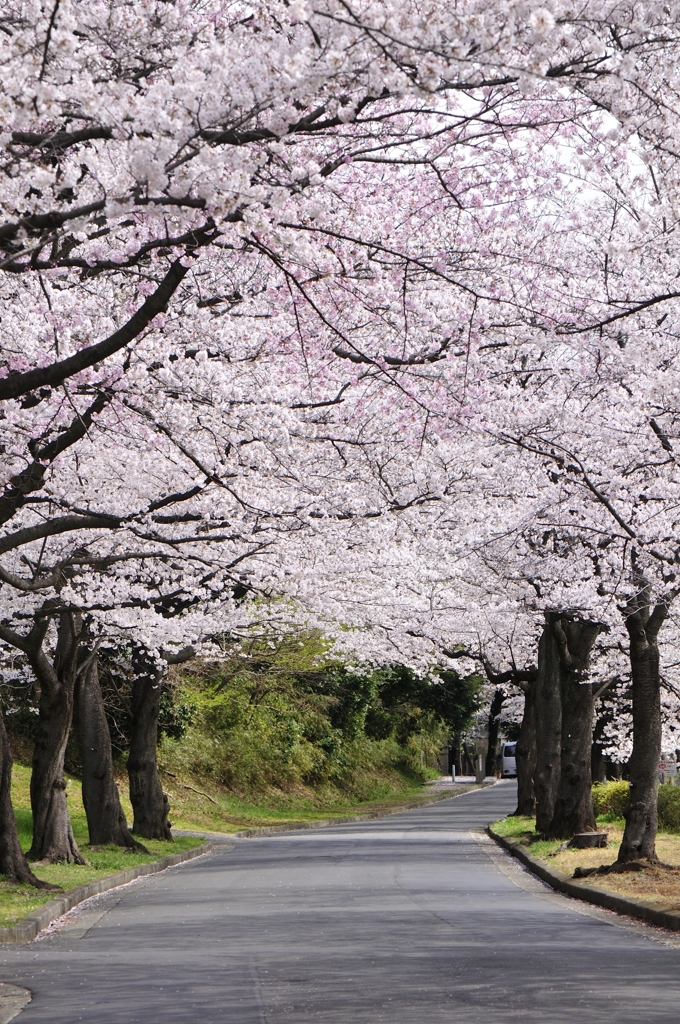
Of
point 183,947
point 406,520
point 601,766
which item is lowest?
point 183,947

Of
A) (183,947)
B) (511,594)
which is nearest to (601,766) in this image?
(511,594)

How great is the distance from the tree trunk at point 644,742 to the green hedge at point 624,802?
10.4m

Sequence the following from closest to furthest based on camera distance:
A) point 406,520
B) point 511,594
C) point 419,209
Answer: point 419,209 → point 406,520 → point 511,594

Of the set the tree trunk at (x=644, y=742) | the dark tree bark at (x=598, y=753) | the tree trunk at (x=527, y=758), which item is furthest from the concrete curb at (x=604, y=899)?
the dark tree bark at (x=598, y=753)

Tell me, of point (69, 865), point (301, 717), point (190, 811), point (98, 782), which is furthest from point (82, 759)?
point (301, 717)

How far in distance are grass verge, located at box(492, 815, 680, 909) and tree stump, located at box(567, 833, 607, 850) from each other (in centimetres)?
18

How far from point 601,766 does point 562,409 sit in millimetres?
36656

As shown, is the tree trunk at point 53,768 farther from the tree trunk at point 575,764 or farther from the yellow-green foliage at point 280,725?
the tree trunk at point 575,764

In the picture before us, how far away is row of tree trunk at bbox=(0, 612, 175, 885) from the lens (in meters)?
20.1

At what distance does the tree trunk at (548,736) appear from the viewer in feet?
90.8

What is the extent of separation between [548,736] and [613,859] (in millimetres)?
7593

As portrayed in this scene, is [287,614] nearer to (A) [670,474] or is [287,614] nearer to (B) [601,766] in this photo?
(A) [670,474]

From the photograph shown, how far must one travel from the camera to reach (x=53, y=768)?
21.5 metres

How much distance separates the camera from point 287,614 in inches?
1195
